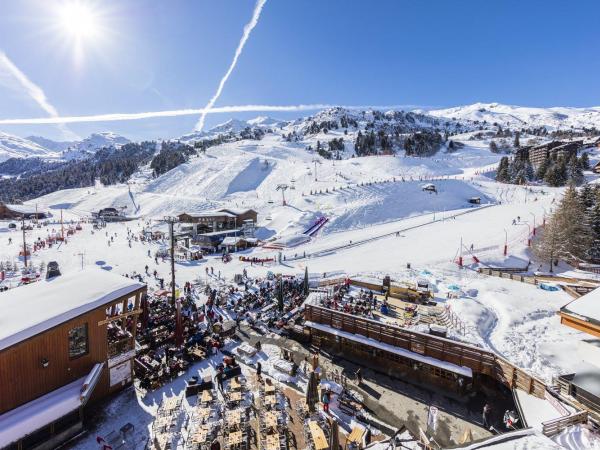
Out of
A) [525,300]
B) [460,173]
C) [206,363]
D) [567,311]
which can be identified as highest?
[460,173]

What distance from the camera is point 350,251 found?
39750 mm

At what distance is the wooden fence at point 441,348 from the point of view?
458 inches

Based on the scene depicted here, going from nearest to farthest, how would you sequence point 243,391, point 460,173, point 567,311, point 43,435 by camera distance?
point 43,435 < point 567,311 < point 243,391 < point 460,173

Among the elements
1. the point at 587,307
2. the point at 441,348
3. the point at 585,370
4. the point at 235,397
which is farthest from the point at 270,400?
the point at 587,307

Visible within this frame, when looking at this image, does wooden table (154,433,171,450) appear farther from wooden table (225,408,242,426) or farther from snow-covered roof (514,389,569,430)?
snow-covered roof (514,389,569,430)

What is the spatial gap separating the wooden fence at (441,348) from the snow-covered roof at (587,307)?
2753 millimetres

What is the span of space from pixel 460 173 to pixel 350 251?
270 ft

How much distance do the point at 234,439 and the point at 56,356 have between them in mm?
6809

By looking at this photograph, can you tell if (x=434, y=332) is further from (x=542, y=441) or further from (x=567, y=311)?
(x=542, y=441)

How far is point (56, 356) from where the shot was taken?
10.9m

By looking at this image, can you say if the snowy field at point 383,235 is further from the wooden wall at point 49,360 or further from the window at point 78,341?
the window at point 78,341

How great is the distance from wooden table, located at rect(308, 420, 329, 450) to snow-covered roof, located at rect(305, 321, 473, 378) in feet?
17.0

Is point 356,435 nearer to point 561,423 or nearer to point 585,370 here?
point 561,423

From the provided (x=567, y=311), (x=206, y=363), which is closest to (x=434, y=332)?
(x=567, y=311)
